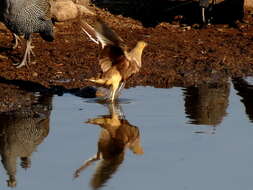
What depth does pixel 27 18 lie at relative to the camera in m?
13.0

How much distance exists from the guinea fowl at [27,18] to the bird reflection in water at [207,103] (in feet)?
8.08

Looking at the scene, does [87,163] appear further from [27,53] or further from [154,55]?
[154,55]

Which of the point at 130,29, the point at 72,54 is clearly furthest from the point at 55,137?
the point at 130,29

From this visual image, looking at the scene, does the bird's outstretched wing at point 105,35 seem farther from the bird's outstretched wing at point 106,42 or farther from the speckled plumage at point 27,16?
the speckled plumage at point 27,16

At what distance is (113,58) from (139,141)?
172 cm

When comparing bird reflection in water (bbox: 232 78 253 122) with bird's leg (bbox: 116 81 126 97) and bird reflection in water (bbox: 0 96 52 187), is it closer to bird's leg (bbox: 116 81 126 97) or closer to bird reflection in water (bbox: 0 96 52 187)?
bird's leg (bbox: 116 81 126 97)

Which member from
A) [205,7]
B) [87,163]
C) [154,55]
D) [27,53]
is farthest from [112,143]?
[205,7]

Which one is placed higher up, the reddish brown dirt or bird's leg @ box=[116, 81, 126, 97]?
bird's leg @ box=[116, 81, 126, 97]

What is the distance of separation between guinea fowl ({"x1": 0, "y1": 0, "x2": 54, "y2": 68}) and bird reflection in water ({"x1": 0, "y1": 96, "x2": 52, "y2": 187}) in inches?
81.4

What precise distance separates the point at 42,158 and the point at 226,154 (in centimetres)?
184

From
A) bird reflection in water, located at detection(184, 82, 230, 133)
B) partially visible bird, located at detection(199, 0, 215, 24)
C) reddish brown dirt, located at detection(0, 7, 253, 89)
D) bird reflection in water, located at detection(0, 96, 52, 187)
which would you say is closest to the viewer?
bird reflection in water, located at detection(0, 96, 52, 187)

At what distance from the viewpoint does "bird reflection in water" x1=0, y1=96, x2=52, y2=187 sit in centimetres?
875

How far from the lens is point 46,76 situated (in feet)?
40.8

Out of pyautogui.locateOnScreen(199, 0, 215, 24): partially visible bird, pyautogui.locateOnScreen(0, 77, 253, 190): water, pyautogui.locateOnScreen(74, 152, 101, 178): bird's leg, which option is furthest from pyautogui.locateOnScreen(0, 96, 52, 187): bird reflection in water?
pyautogui.locateOnScreen(199, 0, 215, 24): partially visible bird
